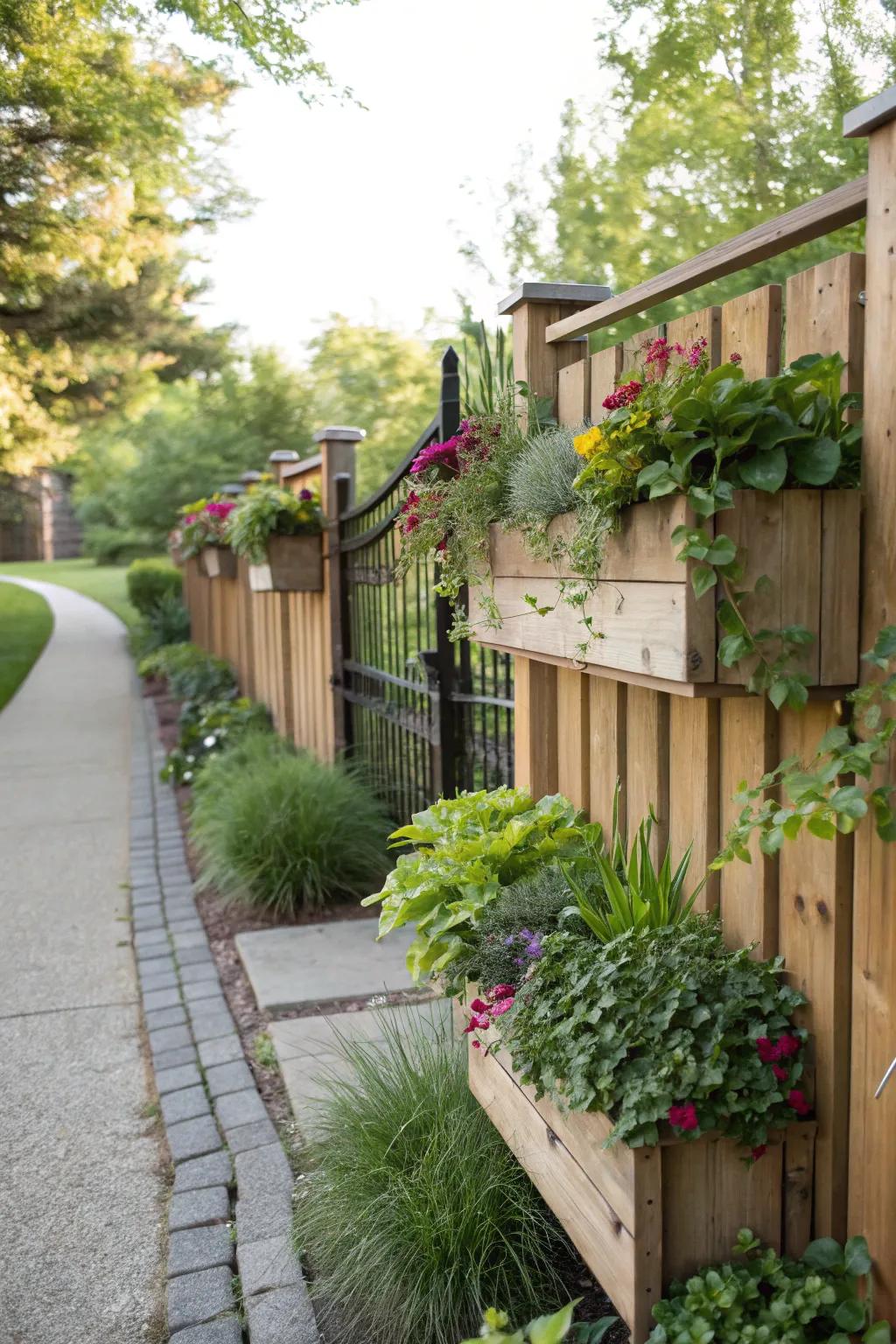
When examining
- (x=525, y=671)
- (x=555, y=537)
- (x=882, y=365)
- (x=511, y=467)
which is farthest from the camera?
(x=525, y=671)

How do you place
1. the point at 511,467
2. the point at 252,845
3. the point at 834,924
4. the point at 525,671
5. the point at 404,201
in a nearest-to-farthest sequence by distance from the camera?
1. the point at 834,924
2. the point at 511,467
3. the point at 525,671
4. the point at 252,845
5. the point at 404,201

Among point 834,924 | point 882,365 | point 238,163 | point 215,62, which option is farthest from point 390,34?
point 238,163

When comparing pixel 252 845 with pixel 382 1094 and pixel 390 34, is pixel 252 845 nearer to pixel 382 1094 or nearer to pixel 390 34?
pixel 382 1094

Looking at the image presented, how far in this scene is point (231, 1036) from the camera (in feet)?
12.9

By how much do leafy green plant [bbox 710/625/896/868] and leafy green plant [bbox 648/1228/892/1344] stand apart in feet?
2.26

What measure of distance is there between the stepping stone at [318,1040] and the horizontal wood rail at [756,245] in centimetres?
189

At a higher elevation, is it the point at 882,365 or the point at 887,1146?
the point at 882,365

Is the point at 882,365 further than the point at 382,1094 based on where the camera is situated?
No

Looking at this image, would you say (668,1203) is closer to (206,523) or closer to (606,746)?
(606,746)

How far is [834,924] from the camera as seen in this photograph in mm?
1904

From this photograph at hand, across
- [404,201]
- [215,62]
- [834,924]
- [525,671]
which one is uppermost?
[404,201]

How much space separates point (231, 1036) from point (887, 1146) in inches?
103

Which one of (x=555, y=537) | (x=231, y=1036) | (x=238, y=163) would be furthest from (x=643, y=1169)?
(x=238, y=163)

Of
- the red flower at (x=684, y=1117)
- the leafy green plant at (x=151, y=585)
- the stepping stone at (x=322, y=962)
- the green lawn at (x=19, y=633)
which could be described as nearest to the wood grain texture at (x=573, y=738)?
the red flower at (x=684, y=1117)
